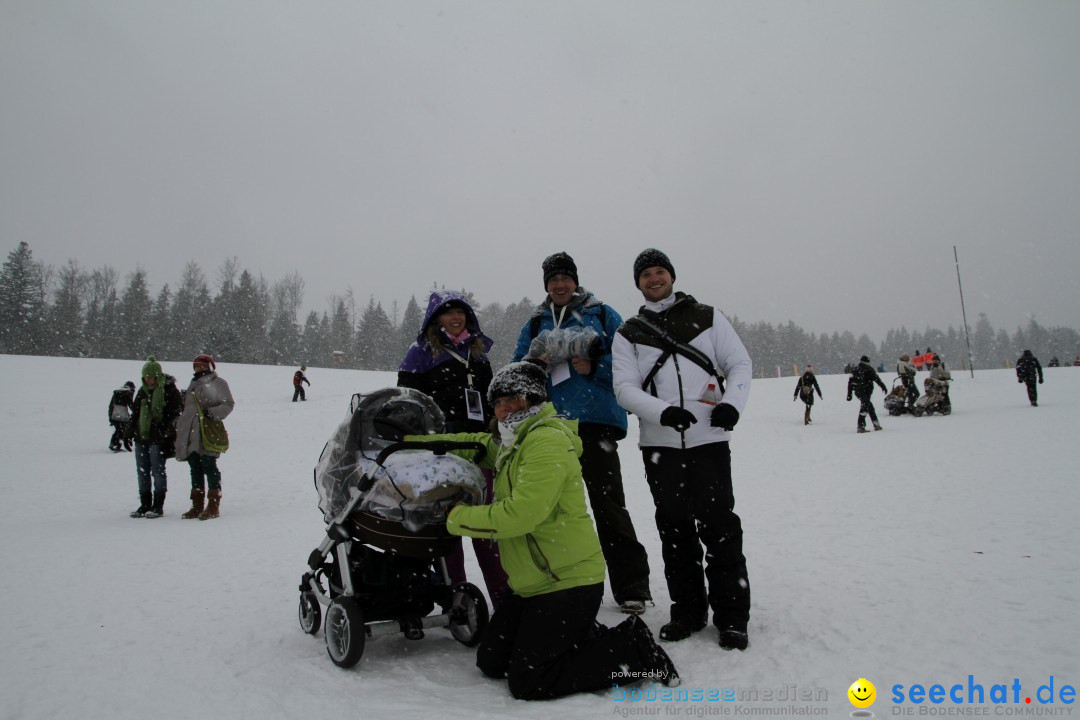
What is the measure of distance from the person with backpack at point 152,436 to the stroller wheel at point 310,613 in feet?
19.6

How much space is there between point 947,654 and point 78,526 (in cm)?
951

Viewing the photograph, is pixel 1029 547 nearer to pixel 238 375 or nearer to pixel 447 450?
pixel 447 450

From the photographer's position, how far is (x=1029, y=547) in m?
4.58

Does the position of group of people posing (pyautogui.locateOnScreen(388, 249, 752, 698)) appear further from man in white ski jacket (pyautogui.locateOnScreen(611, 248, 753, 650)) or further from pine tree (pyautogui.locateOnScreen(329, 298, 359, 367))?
pine tree (pyautogui.locateOnScreen(329, 298, 359, 367))

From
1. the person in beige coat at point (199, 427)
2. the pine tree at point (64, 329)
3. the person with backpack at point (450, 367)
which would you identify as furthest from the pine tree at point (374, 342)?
the person with backpack at point (450, 367)

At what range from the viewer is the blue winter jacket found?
3.92 m

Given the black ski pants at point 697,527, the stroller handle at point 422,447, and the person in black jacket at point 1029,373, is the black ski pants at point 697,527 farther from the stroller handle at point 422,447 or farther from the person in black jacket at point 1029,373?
the person in black jacket at point 1029,373

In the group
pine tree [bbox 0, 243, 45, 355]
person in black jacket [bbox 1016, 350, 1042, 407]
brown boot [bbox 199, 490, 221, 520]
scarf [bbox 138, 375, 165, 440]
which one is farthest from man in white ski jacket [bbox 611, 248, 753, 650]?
pine tree [bbox 0, 243, 45, 355]

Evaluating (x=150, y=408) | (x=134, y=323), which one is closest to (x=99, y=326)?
(x=134, y=323)

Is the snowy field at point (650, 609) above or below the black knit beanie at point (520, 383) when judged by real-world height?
below

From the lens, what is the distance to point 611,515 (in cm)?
387

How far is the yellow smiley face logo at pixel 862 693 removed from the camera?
2416mm

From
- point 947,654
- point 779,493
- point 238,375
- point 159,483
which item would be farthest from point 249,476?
point 238,375

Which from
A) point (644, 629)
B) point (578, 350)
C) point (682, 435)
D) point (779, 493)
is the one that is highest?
point (578, 350)
